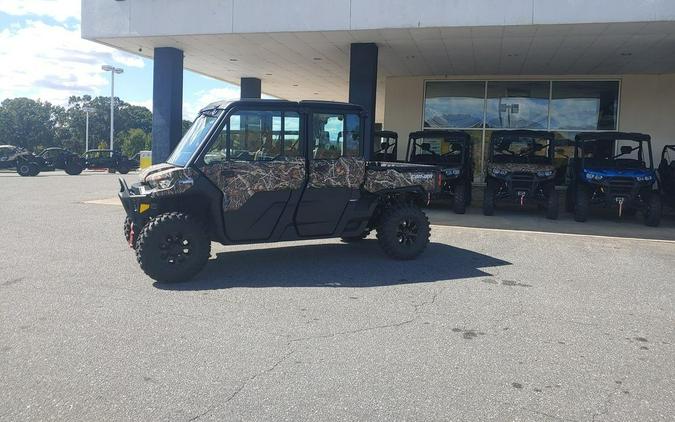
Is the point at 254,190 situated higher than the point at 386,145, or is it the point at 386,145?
the point at 386,145

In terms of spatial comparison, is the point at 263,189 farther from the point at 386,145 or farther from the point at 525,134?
the point at 386,145

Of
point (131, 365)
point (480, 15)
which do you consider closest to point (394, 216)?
point (131, 365)

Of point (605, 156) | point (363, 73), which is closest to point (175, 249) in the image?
point (363, 73)

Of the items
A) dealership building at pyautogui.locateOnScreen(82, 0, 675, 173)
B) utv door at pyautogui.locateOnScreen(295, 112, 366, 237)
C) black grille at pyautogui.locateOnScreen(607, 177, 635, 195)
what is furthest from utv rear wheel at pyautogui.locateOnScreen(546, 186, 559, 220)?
utv door at pyautogui.locateOnScreen(295, 112, 366, 237)

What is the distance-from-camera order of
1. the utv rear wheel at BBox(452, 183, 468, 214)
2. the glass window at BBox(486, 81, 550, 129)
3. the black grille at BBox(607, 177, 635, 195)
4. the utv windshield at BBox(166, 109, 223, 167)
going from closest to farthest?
the utv windshield at BBox(166, 109, 223, 167)
the black grille at BBox(607, 177, 635, 195)
the utv rear wheel at BBox(452, 183, 468, 214)
the glass window at BBox(486, 81, 550, 129)

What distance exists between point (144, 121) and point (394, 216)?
96580 mm

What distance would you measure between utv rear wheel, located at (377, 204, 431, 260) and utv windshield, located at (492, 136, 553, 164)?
7.12 meters

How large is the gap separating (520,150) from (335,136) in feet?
28.1

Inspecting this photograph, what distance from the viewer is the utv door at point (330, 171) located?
6.82 metres

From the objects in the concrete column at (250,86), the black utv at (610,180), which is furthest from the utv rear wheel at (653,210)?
the concrete column at (250,86)

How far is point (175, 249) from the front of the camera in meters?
6.03

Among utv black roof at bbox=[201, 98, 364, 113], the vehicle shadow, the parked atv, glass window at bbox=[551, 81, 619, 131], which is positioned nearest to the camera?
the vehicle shadow

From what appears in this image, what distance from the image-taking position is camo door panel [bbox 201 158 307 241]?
20.7 feet

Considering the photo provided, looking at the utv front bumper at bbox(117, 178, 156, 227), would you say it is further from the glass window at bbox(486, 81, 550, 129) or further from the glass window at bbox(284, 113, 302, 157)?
the glass window at bbox(486, 81, 550, 129)
